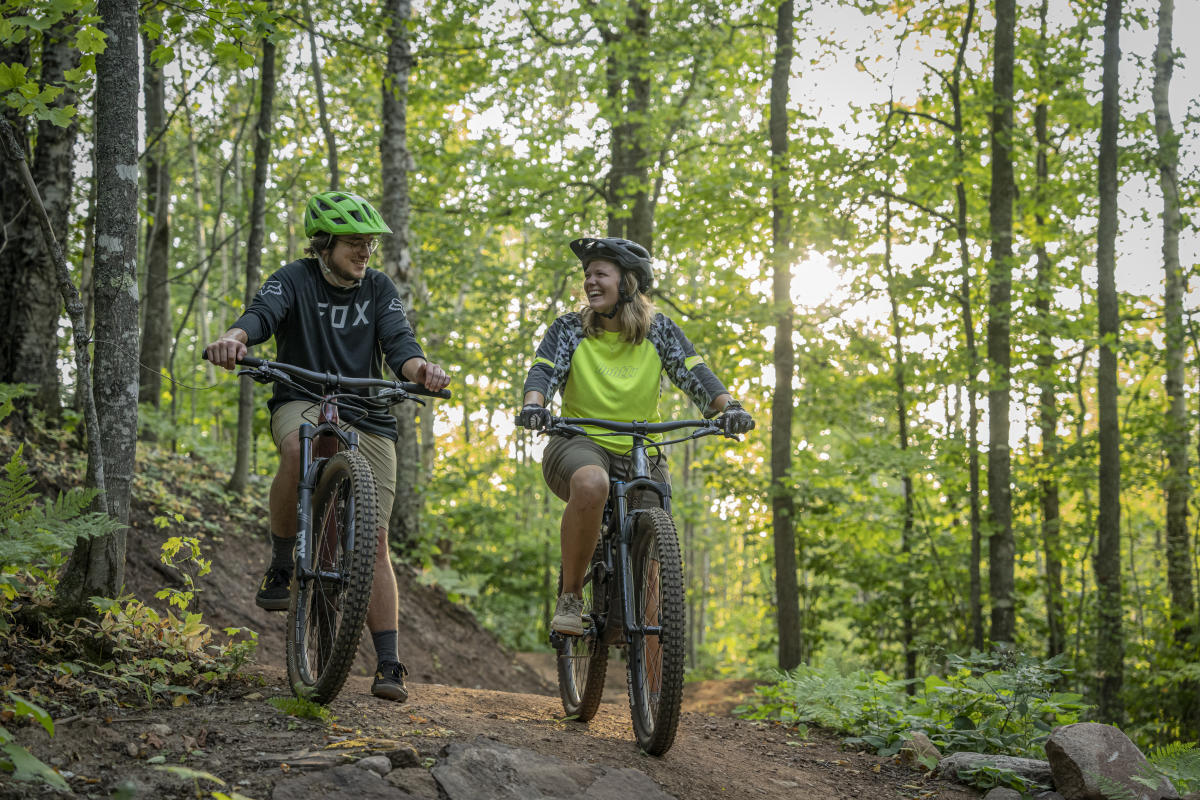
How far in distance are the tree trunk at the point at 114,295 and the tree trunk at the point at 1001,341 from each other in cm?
882

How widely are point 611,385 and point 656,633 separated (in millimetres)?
1397

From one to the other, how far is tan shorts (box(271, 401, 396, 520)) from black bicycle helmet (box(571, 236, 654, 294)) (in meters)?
1.48

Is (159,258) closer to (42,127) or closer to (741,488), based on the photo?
(42,127)

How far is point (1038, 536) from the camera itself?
14.6 metres

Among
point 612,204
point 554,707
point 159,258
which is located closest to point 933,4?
point 612,204

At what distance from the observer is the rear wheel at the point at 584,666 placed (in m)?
4.96

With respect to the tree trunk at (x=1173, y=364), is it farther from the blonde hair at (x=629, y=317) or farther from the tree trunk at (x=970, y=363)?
the blonde hair at (x=629, y=317)

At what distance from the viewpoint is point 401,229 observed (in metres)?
11.6

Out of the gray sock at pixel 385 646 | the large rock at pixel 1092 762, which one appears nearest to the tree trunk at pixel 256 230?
the gray sock at pixel 385 646

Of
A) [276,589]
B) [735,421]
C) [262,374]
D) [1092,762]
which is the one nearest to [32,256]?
[276,589]

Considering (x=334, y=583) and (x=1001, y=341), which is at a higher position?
(x=1001, y=341)

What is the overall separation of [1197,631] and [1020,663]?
8.31 meters

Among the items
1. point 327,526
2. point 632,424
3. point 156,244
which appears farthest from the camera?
point 156,244

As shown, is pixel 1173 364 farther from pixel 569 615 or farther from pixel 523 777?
pixel 523 777
